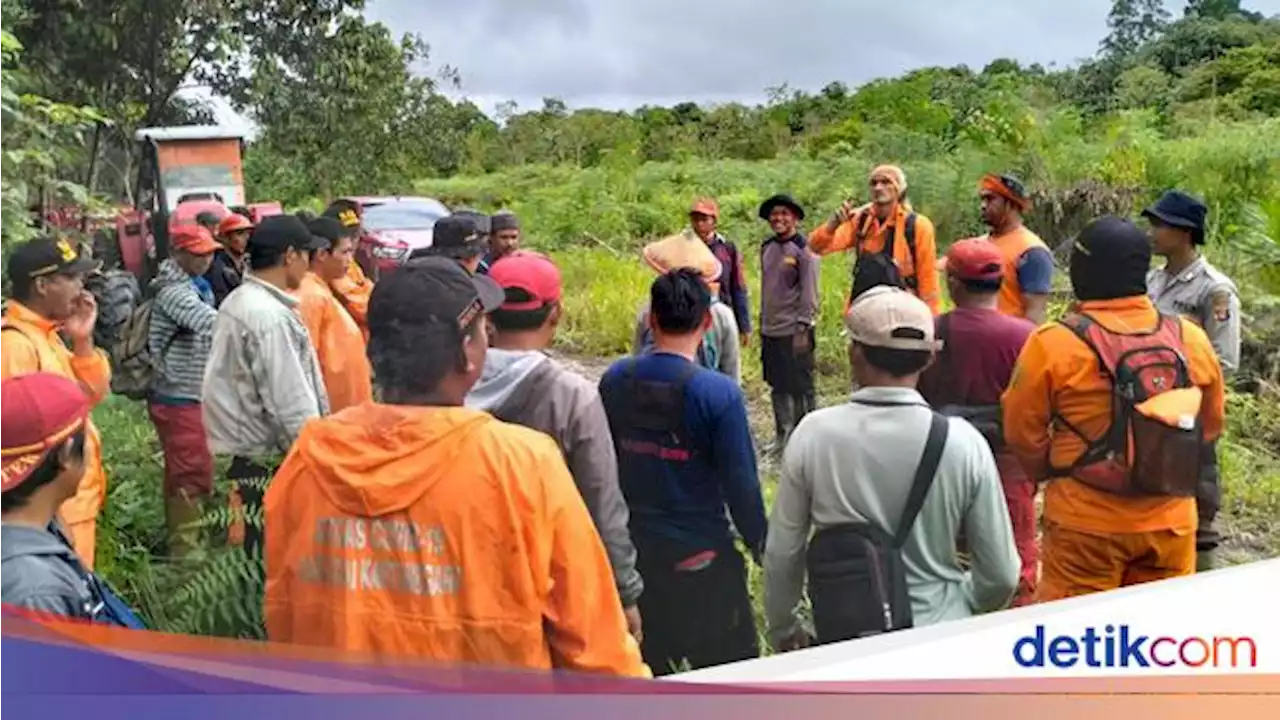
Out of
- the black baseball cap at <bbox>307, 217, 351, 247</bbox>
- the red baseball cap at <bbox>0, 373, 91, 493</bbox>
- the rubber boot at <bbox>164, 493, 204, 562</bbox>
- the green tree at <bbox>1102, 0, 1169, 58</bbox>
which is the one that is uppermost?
the green tree at <bbox>1102, 0, 1169, 58</bbox>

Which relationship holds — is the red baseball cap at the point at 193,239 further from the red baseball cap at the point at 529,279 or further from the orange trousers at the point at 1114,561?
the orange trousers at the point at 1114,561

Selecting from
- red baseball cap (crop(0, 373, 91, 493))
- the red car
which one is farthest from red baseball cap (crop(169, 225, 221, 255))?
red baseball cap (crop(0, 373, 91, 493))

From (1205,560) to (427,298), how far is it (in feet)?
5.04

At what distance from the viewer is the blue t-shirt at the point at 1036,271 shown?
290 centimetres

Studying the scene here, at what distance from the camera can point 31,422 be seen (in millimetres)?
2080

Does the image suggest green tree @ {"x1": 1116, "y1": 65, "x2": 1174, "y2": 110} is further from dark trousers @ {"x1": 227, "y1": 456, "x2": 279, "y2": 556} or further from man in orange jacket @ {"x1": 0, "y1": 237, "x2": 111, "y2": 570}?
man in orange jacket @ {"x1": 0, "y1": 237, "x2": 111, "y2": 570}

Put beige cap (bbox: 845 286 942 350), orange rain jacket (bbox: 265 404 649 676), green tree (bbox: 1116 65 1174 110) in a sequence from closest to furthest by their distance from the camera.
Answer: orange rain jacket (bbox: 265 404 649 676)
beige cap (bbox: 845 286 942 350)
green tree (bbox: 1116 65 1174 110)

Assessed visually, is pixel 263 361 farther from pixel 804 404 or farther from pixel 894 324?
pixel 894 324

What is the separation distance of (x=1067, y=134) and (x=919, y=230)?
17.1 inches

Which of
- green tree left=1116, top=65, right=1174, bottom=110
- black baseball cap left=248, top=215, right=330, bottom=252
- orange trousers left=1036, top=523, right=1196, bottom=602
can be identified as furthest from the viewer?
black baseball cap left=248, top=215, right=330, bottom=252

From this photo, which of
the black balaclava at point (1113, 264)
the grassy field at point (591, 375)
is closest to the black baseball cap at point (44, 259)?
the grassy field at point (591, 375)

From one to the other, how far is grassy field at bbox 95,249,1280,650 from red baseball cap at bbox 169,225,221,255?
427 millimetres

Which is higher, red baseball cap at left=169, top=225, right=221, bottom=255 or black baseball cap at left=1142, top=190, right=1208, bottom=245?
black baseball cap at left=1142, top=190, right=1208, bottom=245

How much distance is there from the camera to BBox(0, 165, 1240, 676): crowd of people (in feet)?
6.49
